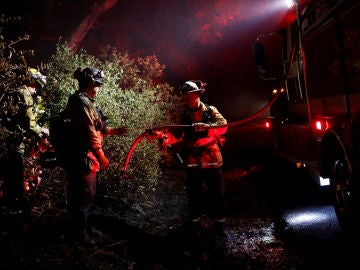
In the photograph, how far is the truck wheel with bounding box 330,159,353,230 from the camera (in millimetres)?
3914

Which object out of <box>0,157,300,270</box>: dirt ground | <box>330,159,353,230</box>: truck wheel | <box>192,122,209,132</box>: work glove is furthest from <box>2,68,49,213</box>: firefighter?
<box>330,159,353,230</box>: truck wheel

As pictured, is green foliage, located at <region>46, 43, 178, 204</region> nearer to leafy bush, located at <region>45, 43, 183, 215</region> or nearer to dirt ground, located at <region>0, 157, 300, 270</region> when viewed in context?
leafy bush, located at <region>45, 43, 183, 215</region>

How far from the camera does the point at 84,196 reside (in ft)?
12.8

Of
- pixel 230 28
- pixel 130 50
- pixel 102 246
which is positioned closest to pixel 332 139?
pixel 102 246

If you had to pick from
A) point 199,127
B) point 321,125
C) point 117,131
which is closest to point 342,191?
point 321,125

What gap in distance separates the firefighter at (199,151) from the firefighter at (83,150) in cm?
89

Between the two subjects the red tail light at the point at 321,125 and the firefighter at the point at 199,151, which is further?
the firefighter at the point at 199,151

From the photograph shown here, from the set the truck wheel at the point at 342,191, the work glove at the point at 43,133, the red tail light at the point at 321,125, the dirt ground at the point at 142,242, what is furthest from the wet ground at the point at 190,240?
the red tail light at the point at 321,125

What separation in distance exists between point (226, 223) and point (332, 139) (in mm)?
1941

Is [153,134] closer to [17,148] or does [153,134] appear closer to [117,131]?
[117,131]

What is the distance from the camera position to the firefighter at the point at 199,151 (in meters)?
4.39

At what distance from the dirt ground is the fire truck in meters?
1.04

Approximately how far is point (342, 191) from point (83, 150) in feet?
11.1

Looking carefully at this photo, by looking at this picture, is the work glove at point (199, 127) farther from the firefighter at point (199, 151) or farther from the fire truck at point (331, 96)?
the fire truck at point (331, 96)
